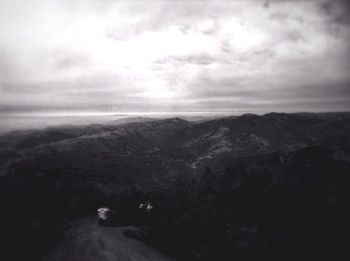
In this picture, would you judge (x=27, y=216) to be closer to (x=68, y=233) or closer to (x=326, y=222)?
(x=68, y=233)

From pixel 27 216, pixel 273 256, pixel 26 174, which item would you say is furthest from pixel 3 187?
pixel 273 256

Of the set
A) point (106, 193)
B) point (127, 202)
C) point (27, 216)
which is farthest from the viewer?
point (106, 193)

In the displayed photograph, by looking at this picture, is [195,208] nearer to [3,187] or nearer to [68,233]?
[68,233]

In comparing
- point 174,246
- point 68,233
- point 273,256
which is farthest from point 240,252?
point 68,233

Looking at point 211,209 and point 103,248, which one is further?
point 211,209

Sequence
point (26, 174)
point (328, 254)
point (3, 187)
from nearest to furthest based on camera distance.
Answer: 1. point (328, 254)
2. point (3, 187)
3. point (26, 174)

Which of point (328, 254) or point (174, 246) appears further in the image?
point (174, 246)

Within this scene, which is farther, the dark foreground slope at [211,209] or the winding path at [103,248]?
the dark foreground slope at [211,209]

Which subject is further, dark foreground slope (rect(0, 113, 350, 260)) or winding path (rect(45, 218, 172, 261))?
dark foreground slope (rect(0, 113, 350, 260))

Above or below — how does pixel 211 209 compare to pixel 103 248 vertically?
below
